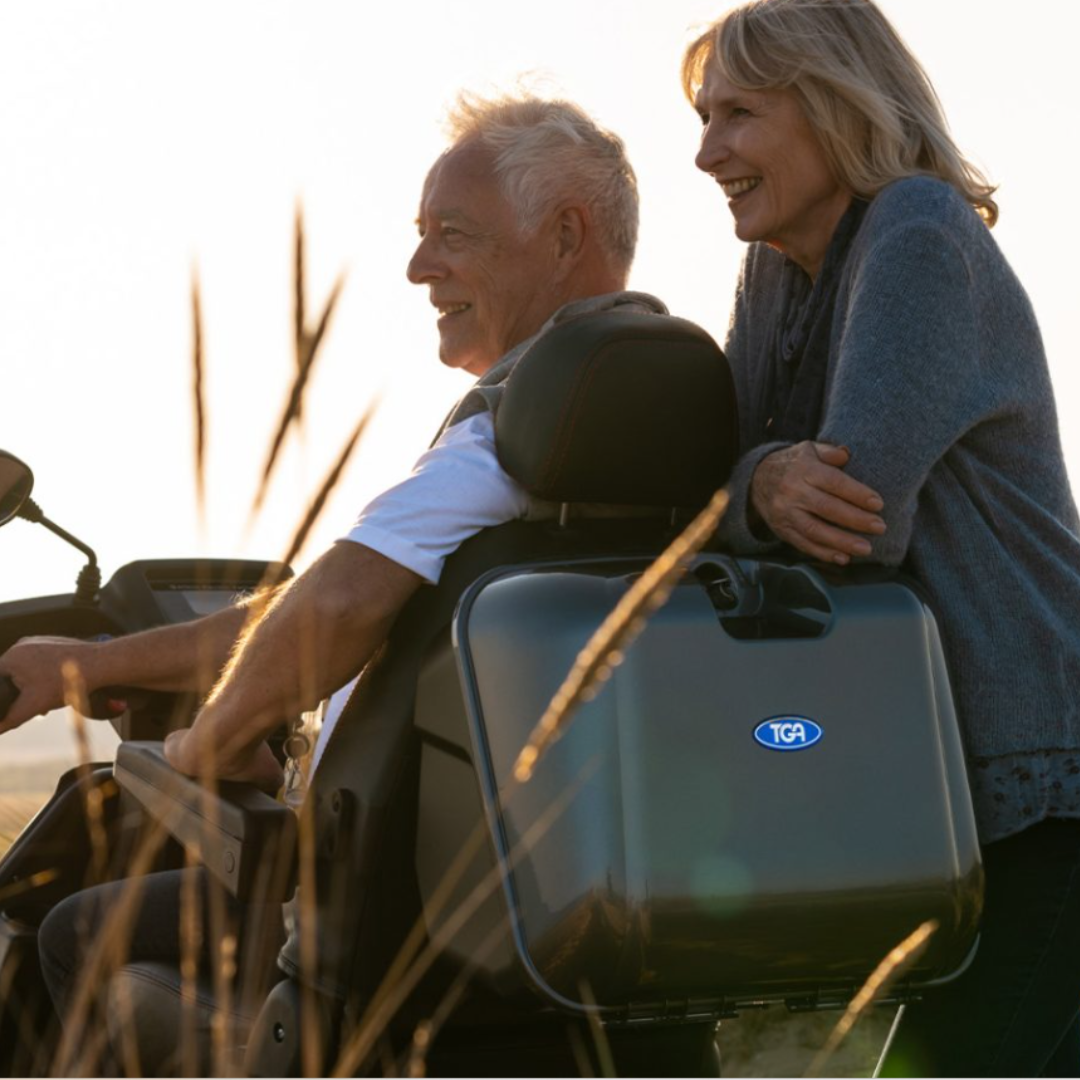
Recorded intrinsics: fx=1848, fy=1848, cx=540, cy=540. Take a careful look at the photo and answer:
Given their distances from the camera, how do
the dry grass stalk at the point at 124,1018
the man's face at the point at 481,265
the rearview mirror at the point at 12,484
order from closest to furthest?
the dry grass stalk at the point at 124,1018 < the man's face at the point at 481,265 < the rearview mirror at the point at 12,484

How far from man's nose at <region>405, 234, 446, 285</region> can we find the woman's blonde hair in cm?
60

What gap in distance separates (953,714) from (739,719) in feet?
0.94

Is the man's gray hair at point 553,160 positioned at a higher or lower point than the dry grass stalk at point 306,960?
higher

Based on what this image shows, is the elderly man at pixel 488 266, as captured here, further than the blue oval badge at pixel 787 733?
Yes

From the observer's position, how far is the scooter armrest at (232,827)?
7.54 ft

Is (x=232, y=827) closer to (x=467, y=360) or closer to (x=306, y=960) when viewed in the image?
(x=306, y=960)

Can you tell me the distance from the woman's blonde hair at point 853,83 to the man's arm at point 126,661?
1111mm

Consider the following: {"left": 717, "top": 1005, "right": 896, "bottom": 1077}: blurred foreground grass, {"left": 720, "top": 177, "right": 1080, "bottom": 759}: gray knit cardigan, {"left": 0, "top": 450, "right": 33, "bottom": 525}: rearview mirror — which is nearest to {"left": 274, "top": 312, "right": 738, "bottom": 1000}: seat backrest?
{"left": 720, "top": 177, "right": 1080, "bottom": 759}: gray knit cardigan

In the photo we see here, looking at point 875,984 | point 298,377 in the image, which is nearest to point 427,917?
point 875,984

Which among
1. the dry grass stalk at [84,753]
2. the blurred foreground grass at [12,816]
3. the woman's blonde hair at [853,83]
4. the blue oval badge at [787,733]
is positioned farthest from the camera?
the blurred foreground grass at [12,816]

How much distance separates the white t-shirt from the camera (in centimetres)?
226

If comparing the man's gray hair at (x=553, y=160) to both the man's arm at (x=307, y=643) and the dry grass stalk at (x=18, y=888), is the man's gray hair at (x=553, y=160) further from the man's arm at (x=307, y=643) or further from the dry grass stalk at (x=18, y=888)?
the dry grass stalk at (x=18, y=888)

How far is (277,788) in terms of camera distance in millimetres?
2684

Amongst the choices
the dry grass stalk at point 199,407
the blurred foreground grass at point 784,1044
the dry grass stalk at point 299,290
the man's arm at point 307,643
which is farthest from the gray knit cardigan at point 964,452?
the blurred foreground grass at point 784,1044
